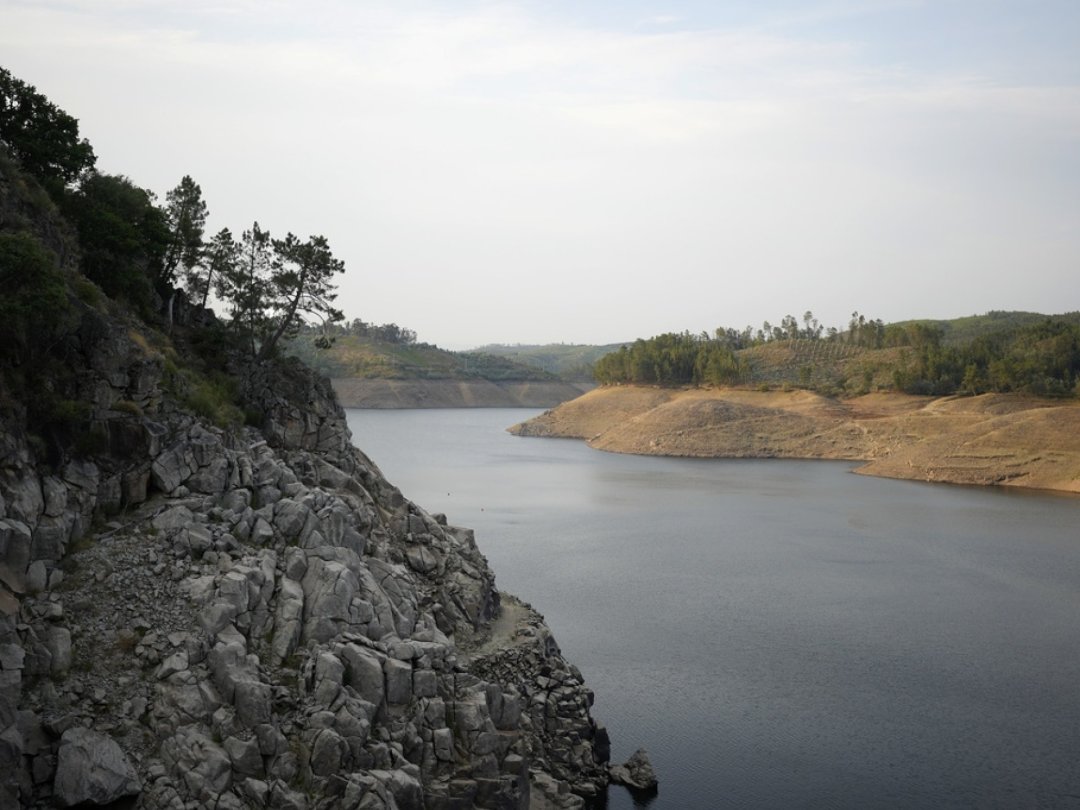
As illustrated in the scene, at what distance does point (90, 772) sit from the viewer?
17.7 metres

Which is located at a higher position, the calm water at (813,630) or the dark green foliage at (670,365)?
the dark green foliage at (670,365)

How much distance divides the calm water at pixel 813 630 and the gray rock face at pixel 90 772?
11689 millimetres

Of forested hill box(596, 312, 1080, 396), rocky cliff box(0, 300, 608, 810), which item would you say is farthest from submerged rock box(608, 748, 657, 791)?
forested hill box(596, 312, 1080, 396)

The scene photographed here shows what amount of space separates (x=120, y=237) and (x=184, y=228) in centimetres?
424

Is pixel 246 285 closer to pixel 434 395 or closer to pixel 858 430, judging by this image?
pixel 858 430

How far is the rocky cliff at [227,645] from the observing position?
18.4m

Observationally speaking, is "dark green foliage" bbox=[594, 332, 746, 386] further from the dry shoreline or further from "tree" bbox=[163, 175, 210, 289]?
"tree" bbox=[163, 175, 210, 289]

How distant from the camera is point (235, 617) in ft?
68.4

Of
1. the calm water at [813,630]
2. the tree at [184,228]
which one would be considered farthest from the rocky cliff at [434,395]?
the tree at [184,228]

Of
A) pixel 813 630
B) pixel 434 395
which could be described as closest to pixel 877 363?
pixel 434 395

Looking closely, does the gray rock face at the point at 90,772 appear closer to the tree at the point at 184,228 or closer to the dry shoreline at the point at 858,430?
the tree at the point at 184,228

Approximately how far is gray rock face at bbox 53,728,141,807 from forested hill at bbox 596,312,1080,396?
110m

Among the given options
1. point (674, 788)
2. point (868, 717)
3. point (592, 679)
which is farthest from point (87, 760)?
point (868, 717)

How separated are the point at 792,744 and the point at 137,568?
17661 mm
